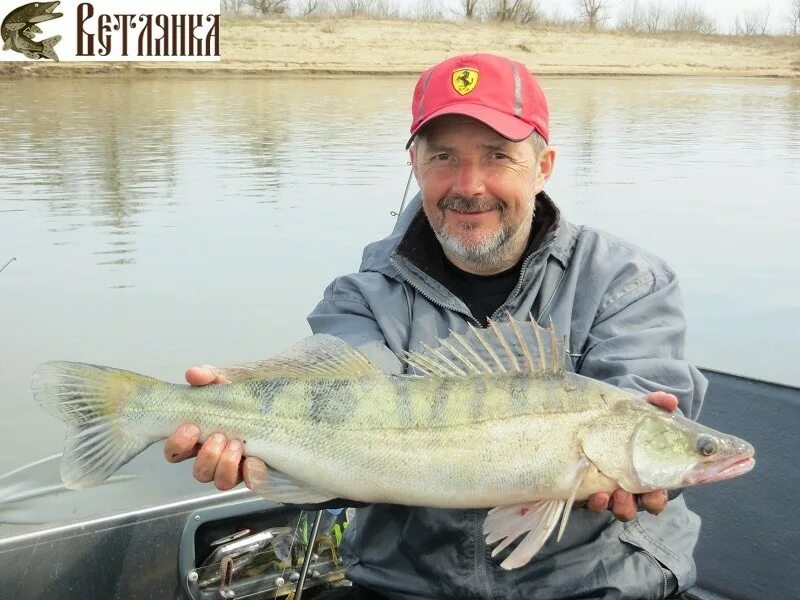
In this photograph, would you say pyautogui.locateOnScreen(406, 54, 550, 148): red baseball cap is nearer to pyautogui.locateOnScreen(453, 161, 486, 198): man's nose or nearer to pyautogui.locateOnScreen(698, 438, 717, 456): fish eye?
pyautogui.locateOnScreen(453, 161, 486, 198): man's nose

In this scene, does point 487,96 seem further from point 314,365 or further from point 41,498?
point 41,498

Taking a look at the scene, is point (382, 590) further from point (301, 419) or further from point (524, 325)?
point (524, 325)

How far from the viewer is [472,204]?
2998mm

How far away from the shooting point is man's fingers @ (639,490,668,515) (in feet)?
8.11

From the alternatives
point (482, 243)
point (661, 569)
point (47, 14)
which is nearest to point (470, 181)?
point (482, 243)

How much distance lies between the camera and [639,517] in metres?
2.69

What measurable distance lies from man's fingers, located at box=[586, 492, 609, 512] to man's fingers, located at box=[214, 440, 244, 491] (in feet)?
3.11

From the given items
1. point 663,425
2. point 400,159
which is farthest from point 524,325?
point 400,159

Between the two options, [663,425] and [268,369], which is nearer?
[663,425]

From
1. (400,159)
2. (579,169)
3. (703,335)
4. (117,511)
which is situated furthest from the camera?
(400,159)

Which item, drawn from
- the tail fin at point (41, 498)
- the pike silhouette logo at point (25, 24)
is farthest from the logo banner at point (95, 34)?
the tail fin at point (41, 498)

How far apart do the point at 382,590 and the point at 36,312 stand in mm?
6442

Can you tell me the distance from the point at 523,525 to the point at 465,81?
4.80 ft

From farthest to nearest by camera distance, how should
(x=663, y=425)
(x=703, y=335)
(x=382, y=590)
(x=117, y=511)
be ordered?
(x=703, y=335), (x=117, y=511), (x=382, y=590), (x=663, y=425)
